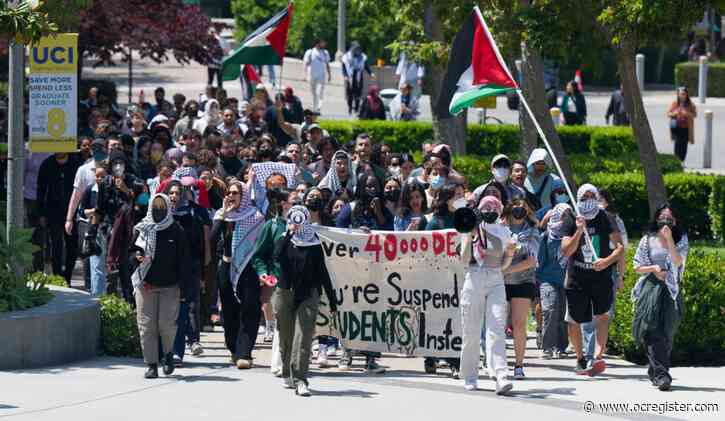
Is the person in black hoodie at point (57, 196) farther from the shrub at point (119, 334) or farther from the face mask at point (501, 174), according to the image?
the face mask at point (501, 174)

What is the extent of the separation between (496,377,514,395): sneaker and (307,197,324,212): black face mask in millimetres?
2084

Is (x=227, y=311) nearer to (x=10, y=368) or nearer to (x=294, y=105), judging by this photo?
(x=10, y=368)

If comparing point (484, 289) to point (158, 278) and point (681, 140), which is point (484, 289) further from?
point (681, 140)

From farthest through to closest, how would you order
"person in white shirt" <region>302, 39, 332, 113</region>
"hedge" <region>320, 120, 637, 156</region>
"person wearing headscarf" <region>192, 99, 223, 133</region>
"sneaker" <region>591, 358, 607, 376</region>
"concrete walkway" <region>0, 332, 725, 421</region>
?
"person in white shirt" <region>302, 39, 332, 113</region> < "hedge" <region>320, 120, 637, 156</region> < "person wearing headscarf" <region>192, 99, 223, 133</region> < "sneaker" <region>591, 358, 607, 376</region> < "concrete walkway" <region>0, 332, 725, 421</region>

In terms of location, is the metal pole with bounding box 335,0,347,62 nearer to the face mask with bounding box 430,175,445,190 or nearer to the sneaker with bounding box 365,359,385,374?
the face mask with bounding box 430,175,445,190

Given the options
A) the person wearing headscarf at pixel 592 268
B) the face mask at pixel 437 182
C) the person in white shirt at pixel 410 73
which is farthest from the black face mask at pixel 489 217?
the person in white shirt at pixel 410 73

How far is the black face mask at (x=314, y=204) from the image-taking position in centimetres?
1292

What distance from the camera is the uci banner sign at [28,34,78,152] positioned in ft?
48.2

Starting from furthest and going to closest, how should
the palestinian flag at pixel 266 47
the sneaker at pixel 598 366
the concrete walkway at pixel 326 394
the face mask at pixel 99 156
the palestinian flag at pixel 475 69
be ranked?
the palestinian flag at pixel 266 47, the face mask at pixel 99 156, the palestinian flag at pixel 475 69, the sneaker at pixel 598 366, the concrete walkway at pixel 326 394

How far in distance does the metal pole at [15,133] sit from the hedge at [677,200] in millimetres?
9285

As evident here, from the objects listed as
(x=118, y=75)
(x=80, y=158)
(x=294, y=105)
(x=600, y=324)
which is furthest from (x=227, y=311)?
(x=118, y=75)

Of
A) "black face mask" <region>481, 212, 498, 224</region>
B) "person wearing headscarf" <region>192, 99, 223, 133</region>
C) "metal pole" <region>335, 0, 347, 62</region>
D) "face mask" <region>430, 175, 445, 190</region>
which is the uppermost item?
"metal pole" <region>335, 0, 347, 62</region>

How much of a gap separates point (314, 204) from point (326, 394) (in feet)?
5.32

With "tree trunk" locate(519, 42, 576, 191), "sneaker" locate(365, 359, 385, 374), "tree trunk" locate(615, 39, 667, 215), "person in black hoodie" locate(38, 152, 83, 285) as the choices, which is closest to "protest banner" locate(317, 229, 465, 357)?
"sneaker" locate(365, 359, 385, 374)
